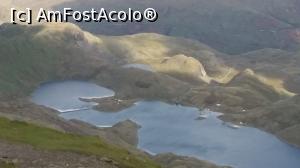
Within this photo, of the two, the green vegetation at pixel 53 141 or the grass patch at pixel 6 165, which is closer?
the grass patch at pixel 6 165

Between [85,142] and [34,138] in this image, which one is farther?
[85,142]

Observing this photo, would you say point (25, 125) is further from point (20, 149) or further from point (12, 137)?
point (20, 149)

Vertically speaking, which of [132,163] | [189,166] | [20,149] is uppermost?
[20,149]

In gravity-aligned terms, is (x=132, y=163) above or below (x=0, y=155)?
below

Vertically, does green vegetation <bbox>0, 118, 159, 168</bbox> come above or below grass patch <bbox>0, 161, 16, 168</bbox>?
below

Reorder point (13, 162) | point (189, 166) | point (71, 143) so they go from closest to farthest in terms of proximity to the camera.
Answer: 1. point (13, 162)
2. point (71, 143)
3. point (189, 166)

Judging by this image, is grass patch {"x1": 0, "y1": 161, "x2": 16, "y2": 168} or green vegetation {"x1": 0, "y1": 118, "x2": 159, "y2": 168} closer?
grass patch {"x1": 0, "y1": 161, "x2": 16, "y2": 168}

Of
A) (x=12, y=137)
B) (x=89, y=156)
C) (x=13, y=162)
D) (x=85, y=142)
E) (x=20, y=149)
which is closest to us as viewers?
(x=13, y=162)

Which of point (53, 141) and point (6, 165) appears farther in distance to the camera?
point (53, 141)

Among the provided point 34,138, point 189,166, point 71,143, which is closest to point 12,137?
point 34,138

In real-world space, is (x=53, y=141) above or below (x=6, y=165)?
below

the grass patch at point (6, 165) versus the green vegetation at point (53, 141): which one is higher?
the grass patch at point (6, 165)
